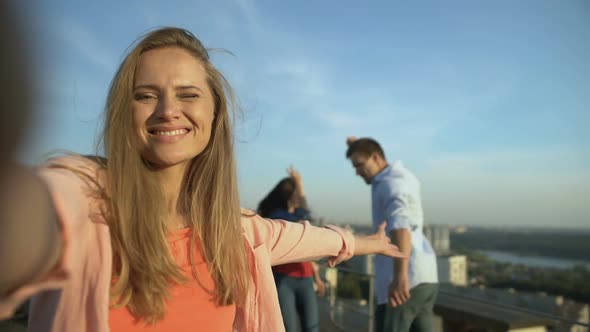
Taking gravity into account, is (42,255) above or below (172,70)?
below

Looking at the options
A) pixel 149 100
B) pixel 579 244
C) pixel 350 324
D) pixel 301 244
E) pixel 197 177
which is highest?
pixel 149 100

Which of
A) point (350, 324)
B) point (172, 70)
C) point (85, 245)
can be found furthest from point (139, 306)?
point (350, 324)

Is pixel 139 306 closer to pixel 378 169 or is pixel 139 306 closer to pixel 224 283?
pixel 224 283

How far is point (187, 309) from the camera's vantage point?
55.3 inches

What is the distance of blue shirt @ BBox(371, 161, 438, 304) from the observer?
10.8 feet

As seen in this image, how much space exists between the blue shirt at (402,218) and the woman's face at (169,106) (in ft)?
6.82

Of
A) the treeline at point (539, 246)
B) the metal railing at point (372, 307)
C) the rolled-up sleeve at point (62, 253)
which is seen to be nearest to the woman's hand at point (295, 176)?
the metal railing at point (372, 307)

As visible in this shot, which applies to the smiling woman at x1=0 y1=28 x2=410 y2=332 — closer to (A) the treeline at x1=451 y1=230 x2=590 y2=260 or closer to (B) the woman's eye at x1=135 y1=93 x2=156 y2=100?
(B) the woman's eye at x1=135 y1=93 x2=156 y2=100

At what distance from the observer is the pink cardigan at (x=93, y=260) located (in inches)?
31.5

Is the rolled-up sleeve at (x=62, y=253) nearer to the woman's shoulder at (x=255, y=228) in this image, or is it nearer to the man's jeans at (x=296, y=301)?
the woman's shoulder at (x=255, y=228)

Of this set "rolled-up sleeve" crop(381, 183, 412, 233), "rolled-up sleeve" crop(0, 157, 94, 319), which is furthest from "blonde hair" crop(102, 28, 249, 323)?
"rolled-up sleeve" crop(381, 183, 412, 233)

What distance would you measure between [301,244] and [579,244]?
142004 millimetres

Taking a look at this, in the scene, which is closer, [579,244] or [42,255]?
[42,255]

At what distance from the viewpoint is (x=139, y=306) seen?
1.30m
